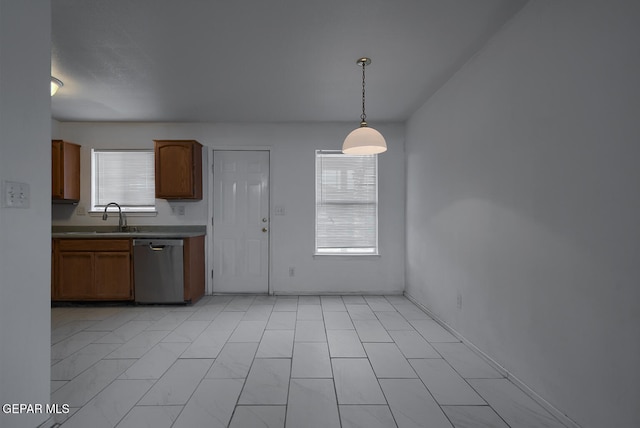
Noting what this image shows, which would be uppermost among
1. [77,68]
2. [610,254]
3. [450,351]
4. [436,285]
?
[77,68]

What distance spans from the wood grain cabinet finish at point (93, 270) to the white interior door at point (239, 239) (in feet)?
3.63

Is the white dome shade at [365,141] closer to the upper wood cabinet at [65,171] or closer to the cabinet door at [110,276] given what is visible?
the cabinet door at [110,276]

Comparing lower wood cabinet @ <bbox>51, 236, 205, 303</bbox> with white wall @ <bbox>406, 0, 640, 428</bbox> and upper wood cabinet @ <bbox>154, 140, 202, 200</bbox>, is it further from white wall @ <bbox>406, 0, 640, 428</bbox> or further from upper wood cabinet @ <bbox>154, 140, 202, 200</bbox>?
white wall @ <bbox>406, 0, 640, 428</bbox>

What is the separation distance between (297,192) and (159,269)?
2035mm

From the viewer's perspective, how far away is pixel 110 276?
3.81 metres

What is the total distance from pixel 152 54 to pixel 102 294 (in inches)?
116

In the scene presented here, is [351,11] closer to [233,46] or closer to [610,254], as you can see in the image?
[233,46]

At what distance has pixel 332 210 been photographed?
4.45 m

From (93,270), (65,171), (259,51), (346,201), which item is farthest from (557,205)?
(65,171)

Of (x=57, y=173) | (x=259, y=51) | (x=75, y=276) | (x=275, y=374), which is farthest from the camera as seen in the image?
(x=57, y=173)

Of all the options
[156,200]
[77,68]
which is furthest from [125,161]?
[77,68]

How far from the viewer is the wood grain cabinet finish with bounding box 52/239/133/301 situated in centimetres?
379

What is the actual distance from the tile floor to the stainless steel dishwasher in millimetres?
365

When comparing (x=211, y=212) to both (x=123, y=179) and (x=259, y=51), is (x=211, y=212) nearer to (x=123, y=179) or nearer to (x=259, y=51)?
(x=123, y=179)
